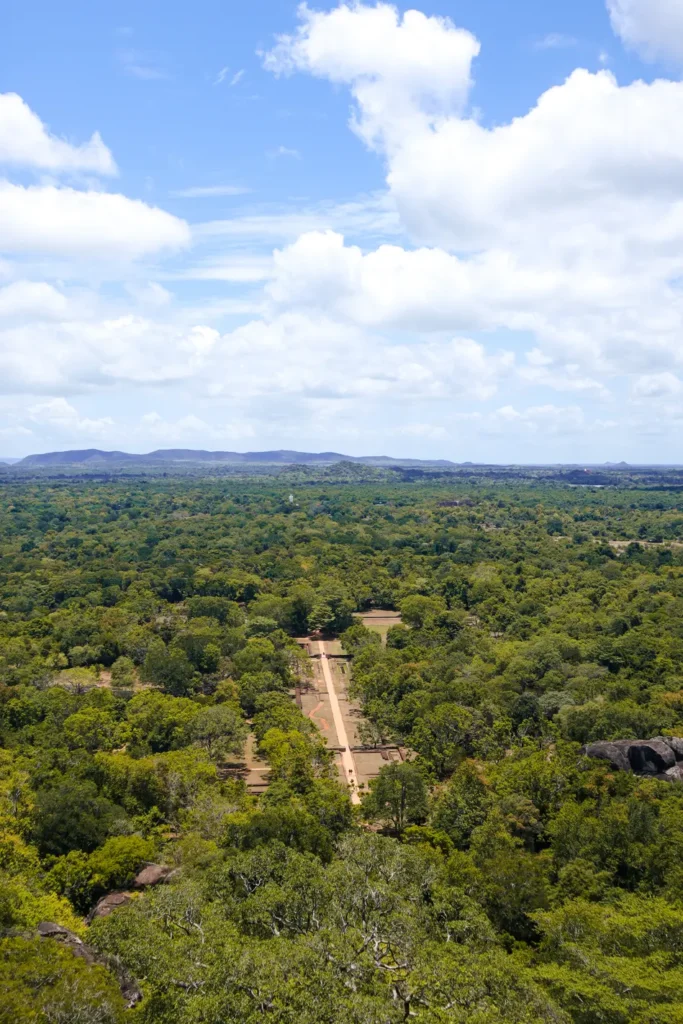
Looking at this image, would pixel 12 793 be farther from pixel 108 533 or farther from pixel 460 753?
pixel 108 533

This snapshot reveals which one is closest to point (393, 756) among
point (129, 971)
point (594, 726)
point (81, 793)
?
point (594, 726)

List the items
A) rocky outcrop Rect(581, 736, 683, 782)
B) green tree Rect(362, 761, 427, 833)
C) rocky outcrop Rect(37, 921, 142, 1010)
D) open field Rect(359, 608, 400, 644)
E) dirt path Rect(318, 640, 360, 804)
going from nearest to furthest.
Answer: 1. rocky outcrop Rect(37, 921, 142, 1010)
2. green tree Rect(362, 761, 427, 833)
3. rocky outcrop Rect(581, 736, 683, 782)
4. dirt path Rect(318, 640, 360, 804)
5. open field Rect(359, 608, 400, 644)

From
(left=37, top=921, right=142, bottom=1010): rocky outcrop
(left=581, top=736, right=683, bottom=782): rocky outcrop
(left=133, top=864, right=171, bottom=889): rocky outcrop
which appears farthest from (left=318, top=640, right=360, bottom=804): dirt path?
(left=37, top=921, right=142, bottom=1010): rocky outcrop

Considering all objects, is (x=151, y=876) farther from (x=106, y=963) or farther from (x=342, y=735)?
(x=342, y=735)

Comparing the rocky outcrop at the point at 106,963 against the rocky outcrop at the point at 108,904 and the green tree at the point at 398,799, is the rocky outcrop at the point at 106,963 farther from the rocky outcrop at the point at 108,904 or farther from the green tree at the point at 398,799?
the green tree at the point at 398,799

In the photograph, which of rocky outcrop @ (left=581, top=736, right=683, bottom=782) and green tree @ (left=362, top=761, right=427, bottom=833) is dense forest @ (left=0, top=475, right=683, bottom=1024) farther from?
rocky outcrop @ (left=581, top=736, right=683, bottom=782)
